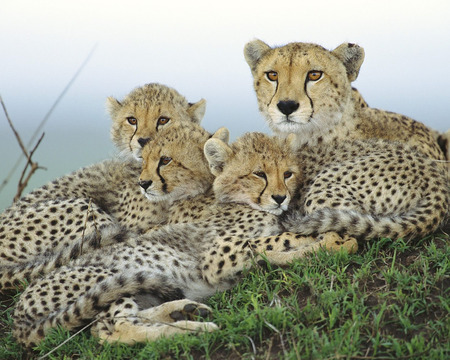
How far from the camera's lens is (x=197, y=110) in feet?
16.4

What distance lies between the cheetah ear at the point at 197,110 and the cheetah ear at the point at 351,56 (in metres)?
1.14

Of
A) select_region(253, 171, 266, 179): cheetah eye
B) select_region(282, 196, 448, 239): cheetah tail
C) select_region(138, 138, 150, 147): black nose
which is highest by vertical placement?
select_region(138, 138, 150, 147): black nose

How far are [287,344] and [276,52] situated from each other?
2.32 metres

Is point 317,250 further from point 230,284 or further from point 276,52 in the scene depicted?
point 276,52

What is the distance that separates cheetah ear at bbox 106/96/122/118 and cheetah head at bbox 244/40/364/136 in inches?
44.7

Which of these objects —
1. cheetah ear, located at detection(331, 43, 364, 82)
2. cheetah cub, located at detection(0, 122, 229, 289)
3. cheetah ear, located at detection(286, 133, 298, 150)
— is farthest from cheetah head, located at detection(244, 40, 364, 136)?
cheetah cub, located at detection(0, 122, 229, 289)

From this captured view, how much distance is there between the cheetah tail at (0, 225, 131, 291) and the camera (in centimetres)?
375

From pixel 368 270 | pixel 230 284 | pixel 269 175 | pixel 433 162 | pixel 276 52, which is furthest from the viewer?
pixel 276 52


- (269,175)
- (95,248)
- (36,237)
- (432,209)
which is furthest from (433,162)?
(36,237)

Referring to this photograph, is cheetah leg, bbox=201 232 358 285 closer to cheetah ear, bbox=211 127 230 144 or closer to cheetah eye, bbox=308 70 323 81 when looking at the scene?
cheetah ear, bbox=211 127 230 144

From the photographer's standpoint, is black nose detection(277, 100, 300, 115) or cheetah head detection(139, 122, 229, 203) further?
black nose detection(277, 100, 300, 115)

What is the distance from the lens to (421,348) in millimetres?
2531

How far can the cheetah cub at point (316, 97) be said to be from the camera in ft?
13.5

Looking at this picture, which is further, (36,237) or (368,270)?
(36,237)
